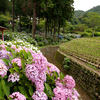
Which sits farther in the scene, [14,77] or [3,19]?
[3,19]

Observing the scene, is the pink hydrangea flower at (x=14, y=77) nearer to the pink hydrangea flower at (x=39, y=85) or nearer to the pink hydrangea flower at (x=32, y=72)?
the pink hydrangea flower at (x=32, y=72)

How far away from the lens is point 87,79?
5.03m

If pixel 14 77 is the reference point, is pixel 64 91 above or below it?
below

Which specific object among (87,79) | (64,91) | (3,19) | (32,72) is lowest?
(87,79)

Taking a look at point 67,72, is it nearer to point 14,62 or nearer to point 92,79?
point 92,79

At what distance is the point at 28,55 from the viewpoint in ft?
4.39

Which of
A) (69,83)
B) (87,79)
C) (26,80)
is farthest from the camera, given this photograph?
(87,79)

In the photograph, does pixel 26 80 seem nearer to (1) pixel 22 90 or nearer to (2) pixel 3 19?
(1) pixel 22 90

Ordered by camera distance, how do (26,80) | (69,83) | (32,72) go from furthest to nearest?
1. (69,83)
2. (26,80)
3. (32,72)

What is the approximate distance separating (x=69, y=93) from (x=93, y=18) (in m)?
30.8

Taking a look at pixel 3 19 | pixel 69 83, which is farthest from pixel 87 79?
pixel 3 19

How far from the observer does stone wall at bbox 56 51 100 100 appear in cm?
436

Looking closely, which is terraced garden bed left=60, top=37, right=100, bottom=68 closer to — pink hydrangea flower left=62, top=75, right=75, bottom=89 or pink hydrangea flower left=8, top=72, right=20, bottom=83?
pink hydrangea flower left=62, top=75, right=75, bottom=89

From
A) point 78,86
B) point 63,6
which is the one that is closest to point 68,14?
point 63,6
